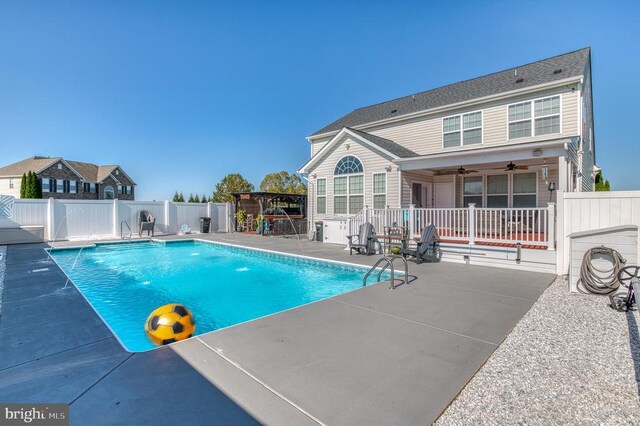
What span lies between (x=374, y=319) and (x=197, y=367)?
8.11 feet

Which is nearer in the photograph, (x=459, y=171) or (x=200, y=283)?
(x=200, y=283)

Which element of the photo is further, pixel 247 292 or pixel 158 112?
pixel 158 112

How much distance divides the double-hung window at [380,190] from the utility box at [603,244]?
7.09m

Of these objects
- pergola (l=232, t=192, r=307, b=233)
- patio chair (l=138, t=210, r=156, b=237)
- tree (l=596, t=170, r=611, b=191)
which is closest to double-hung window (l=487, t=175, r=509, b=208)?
pergola (l=232, t=192, r=307, b=233)

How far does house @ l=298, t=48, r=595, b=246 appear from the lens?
10867 mm

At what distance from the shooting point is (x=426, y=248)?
9.02m

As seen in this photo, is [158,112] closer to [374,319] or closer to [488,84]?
[488,84]

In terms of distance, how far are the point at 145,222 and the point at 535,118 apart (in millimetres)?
19842

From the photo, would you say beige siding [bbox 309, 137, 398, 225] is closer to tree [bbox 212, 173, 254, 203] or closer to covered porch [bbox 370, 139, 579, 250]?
covered porch [bbox 370, 139, 579, 250]

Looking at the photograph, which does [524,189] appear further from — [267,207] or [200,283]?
[267,207]

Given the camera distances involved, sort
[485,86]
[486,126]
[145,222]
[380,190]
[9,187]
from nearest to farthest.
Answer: [486,126] < [380,190] < [485,86] < [145,222] < [9,187]

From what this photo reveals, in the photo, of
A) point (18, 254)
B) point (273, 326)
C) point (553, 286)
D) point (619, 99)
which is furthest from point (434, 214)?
point (619, 99)

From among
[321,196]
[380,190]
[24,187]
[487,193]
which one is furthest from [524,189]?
[24,187]

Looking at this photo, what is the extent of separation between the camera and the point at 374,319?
439 cm
